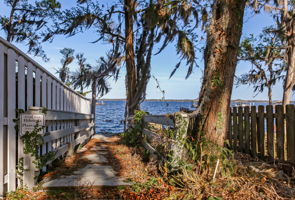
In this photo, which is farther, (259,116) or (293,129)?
(259,116)

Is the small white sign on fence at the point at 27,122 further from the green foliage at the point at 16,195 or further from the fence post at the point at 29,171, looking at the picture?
the green foliage at the point at 16,195

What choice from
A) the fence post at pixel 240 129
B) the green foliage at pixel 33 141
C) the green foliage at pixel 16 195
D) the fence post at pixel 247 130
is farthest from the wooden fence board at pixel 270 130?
the green foliage at pixel 16 195

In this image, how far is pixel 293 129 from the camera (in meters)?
4.52

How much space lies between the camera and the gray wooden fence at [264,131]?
463 centimetres

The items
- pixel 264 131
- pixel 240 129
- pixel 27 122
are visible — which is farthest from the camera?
pixel 240 129

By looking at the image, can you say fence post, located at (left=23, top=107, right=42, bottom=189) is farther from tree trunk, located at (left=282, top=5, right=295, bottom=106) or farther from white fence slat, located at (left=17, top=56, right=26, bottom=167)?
tree trunk, located at (left=282, top=5, right=295, bottom=106)

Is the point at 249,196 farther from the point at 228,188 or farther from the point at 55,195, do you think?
the point at 55,195

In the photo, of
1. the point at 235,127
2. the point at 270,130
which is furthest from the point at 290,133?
the point at 235,127

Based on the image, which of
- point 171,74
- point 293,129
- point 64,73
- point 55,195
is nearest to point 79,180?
point 55,195

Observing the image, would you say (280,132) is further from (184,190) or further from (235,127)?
(184,190)

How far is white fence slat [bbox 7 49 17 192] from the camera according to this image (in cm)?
267

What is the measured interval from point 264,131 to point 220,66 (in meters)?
3.04

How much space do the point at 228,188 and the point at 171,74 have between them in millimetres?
6382

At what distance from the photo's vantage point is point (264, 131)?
218 inches
